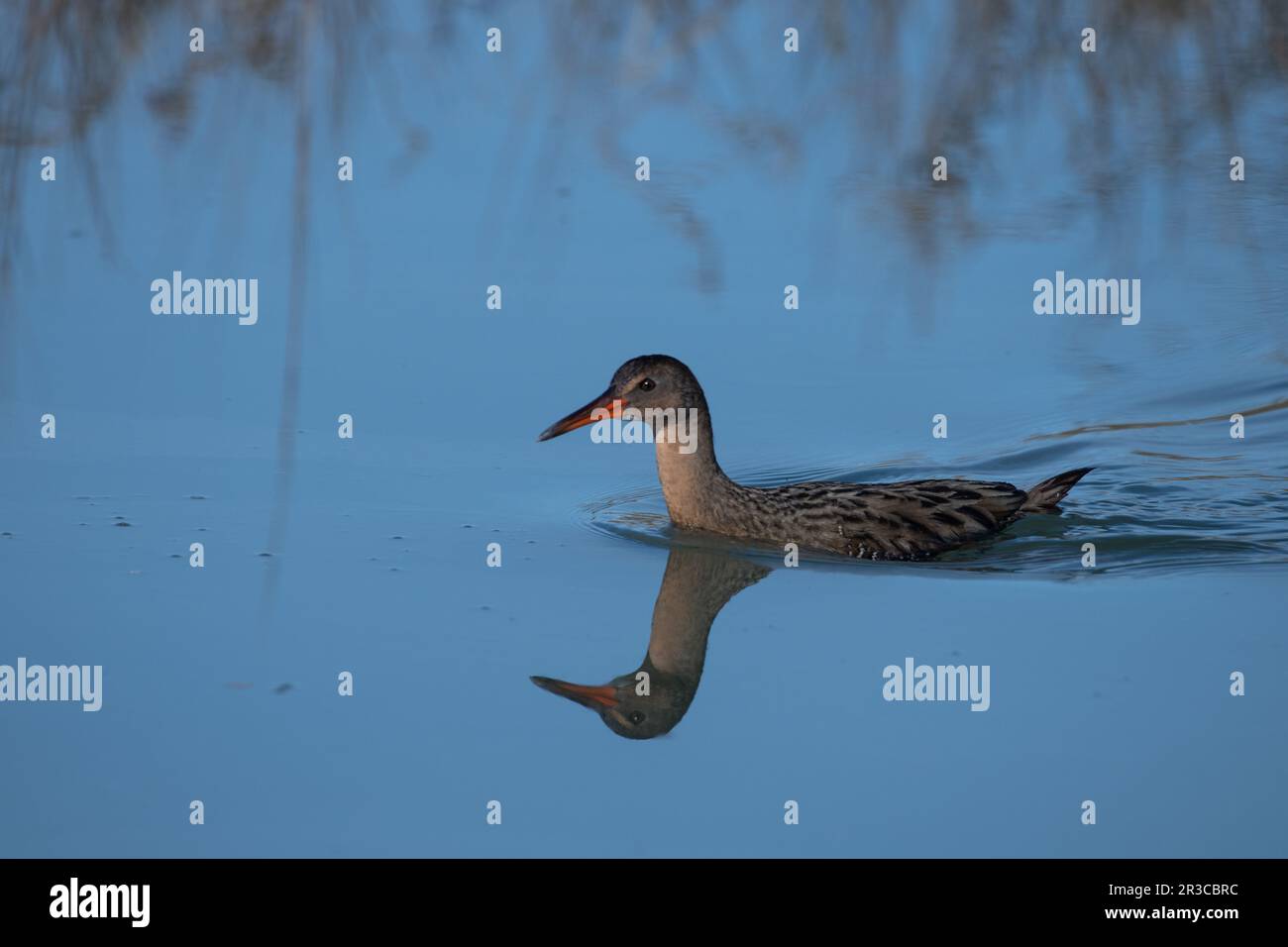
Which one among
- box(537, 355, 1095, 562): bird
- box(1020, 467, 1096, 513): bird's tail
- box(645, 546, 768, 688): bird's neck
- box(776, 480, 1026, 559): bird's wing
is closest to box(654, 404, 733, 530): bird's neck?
box(537, 355, 1095, 562): bird

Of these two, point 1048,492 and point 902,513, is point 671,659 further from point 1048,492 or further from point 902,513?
point 1048,492

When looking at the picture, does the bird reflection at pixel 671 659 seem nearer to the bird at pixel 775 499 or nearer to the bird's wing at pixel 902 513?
the bird at pixel 775 499

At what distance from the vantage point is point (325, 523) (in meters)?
8.73

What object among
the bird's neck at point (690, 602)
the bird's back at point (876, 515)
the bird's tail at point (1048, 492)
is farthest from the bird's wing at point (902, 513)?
the bird's neck at point (690, 602)

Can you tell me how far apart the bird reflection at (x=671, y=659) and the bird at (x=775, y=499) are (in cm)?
38

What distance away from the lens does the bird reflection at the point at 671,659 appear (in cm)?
713

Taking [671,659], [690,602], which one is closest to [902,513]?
[690,602]

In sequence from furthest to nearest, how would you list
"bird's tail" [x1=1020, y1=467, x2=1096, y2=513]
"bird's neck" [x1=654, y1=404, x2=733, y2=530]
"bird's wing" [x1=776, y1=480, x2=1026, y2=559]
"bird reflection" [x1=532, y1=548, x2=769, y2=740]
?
"bird's tail" [x1=1020, y1=467, x2=1096, y2=513] → "bird's neck" [x1=654, y1=404, x2=733, y2=530] → "bird's wing" [x1=776, y1=480, x2=1026, y2=559] → "bird reflection" [x1=532, y1=548, x2=769, y2=740]

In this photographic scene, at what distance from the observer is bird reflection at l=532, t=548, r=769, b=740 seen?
23.4 ft

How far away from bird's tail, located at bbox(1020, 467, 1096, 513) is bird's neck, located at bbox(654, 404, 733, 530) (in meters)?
1.50

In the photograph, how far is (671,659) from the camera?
25.0ft

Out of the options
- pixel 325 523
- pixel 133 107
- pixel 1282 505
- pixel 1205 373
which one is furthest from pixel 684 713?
pixel 133 107

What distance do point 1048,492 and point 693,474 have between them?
1759 millimetres

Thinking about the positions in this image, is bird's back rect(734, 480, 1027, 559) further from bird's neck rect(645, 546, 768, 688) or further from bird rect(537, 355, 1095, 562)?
bird's neck rect(645, 546, 768, 688)
